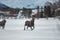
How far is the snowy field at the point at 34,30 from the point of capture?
2.16 m

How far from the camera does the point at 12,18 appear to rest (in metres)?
2.27

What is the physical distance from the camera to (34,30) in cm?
222

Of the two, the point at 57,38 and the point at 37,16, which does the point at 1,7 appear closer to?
the point at 37,16

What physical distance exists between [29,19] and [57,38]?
402 millimetres

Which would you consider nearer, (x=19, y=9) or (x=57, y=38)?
(x=57, y=38)

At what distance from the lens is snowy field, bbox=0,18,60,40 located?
7.09ft

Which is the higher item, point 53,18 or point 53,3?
point 53,3

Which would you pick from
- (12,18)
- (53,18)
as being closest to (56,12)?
(53,18)

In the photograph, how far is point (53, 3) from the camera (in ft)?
7.47

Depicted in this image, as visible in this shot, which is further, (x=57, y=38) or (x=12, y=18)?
(x=12, y=18)

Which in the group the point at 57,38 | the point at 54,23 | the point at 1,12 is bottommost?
the point at 57,38

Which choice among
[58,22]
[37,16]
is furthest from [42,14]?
[58,22]

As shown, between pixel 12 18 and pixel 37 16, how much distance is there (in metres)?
0.30

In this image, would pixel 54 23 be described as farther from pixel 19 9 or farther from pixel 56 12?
pixel 19 9
